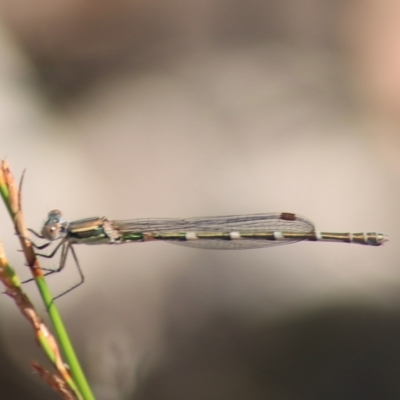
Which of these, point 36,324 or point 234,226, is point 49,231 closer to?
point 36,324

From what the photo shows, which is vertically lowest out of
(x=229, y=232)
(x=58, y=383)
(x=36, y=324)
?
(x=58, y=383)

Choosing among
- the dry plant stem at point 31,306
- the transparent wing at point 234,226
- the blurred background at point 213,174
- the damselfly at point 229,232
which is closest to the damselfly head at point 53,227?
the damselfly at point 229,232

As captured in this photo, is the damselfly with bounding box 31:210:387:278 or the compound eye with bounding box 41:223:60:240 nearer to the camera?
the compound eye with bounding box 41:223:60:240

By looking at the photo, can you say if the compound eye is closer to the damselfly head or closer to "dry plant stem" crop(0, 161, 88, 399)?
the damselfly head

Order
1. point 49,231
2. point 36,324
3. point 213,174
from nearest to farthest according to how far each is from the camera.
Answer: point 36,324
point 49,231
point 213,174

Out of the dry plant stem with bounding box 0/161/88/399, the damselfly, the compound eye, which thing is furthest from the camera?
the damselfly

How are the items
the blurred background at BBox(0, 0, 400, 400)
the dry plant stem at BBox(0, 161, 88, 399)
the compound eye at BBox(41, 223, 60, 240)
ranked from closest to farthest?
the dry plant stem at BBox(0, 161, 88, 399)
the compound eye at BBox(41, 223, 60, 240)
the blurred background at BBox(0, 0, 400, 400)

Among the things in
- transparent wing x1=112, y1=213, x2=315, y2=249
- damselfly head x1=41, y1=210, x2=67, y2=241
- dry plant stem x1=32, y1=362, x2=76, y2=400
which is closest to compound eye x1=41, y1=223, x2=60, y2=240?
damselfly head x1=41, y1=210, x2=67, y2=241

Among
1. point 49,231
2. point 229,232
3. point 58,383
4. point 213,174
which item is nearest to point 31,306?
point 58,383
